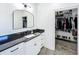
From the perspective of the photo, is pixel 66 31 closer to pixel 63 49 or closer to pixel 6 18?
pixel 63 49

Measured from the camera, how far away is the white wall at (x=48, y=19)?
1.43 meters

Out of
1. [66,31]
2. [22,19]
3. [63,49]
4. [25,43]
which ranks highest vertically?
[22,19]

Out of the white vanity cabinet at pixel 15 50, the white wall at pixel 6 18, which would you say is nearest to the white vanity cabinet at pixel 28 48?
the white vanity cabinet at pixel 15 50

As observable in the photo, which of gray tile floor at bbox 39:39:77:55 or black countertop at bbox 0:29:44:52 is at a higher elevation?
black countertop at bbox 0:29:44:52

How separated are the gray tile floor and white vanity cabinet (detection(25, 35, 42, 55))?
0.09 m

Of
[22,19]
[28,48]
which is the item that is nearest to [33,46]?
[28,48]

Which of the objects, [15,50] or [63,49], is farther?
[63,49]

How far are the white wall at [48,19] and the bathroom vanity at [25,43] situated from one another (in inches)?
3.8

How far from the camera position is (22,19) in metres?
1.41

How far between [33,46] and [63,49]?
1.74 feet

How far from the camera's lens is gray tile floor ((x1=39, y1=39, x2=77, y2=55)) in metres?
1.46

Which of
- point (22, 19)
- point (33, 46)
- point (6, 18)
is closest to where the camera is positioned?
point (6, 18)

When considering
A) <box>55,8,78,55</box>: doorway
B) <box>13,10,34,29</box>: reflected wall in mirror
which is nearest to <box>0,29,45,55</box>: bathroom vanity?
<box>13,10,34,29</box>: reflected wall in mirror

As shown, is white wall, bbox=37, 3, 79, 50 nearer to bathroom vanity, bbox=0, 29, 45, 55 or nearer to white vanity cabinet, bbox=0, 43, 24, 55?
bathroom vanity, bbox=0, 29, 45, 55
